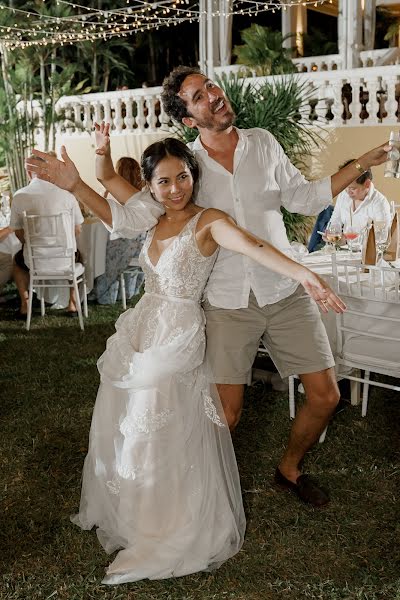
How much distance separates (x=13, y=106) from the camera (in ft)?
37.6

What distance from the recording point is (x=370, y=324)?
11.4ft

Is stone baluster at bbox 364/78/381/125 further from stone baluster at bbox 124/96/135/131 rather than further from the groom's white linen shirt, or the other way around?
the groom's white linen shirt

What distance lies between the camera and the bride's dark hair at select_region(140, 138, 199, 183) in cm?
257

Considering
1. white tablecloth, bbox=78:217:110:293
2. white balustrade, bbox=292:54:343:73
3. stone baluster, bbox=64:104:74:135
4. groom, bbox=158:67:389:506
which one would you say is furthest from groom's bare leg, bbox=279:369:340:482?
stone baluster, bbox=64:104:74:135

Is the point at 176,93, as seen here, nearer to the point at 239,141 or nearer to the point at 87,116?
the point at 239,141

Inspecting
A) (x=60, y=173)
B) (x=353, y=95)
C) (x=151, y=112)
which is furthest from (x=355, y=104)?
(x=60, y=173)

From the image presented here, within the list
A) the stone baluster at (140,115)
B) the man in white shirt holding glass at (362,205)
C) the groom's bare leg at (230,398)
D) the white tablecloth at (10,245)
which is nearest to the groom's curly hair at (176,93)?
the groom's bare leg at (230,398)

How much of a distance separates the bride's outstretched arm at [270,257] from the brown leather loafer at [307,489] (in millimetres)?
955

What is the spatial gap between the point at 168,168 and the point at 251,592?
4.61 ft

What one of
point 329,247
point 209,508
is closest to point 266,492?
point 209,508

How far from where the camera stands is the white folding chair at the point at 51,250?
5.86 m

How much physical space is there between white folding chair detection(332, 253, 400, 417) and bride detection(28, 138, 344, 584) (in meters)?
0.94

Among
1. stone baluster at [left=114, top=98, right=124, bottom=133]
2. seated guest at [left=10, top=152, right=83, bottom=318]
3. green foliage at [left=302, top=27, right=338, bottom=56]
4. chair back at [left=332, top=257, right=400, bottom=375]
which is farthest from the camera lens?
green foliage at [left=302, top=27, right=338, bottom=56]

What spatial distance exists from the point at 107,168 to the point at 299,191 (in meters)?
0.70
